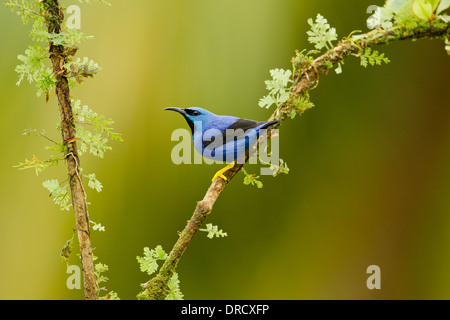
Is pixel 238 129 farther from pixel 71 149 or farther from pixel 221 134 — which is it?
pixel 71 149

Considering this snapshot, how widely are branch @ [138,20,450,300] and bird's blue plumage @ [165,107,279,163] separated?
12 cm

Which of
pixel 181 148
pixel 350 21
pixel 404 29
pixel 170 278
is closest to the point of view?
pixel 170 278

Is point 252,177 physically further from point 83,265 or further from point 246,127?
point 83,265

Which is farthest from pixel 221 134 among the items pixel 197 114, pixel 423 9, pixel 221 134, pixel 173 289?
pixel 423 9

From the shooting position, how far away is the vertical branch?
1185 millimetres

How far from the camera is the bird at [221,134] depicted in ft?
5.76

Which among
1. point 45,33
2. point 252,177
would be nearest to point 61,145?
point 45,33

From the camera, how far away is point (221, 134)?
194cm

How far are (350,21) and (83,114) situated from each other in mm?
2154

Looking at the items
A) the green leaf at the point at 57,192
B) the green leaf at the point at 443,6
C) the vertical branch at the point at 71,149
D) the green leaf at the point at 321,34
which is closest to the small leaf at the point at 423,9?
the green leaf at the point at 443,6

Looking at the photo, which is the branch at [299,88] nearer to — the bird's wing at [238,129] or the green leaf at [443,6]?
the green leaf at [443,6]

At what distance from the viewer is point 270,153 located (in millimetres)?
1667

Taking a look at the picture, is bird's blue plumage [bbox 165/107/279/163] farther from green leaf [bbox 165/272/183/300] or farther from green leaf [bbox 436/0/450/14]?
green leaf [bbox 436/0/450/14]

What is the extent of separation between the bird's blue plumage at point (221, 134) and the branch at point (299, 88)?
12 centimetres
